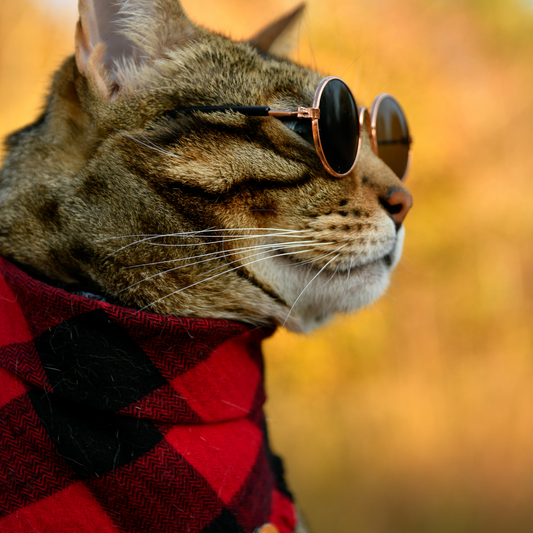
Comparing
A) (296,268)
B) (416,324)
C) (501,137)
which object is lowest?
(416,324)

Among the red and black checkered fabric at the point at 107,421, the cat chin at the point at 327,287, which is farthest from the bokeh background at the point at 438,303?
the red and black checkered fabric at the point at 107,421

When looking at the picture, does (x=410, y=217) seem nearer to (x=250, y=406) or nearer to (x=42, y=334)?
(x=250, y=406)

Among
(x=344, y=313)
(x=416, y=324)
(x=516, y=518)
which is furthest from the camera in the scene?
(x=416, y=324)

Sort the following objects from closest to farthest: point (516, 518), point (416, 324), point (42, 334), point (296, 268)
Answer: point (42, 334), point (296, 268), point (516, 518), point (416, 324)

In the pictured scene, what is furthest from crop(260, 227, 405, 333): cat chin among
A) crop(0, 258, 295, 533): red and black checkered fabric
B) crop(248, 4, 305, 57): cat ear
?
crop(248, 4, 305, 57): cat ear

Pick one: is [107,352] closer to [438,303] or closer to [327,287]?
[327,287]

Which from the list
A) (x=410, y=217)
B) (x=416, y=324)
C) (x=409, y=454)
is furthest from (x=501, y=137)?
(x=409, y=454)

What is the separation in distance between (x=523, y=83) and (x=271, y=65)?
3.47 m

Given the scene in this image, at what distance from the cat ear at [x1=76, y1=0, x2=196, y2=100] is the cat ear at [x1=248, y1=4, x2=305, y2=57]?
2.01 feet

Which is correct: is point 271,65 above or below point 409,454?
above

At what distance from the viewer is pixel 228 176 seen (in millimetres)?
1276

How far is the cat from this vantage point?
128 centimetres

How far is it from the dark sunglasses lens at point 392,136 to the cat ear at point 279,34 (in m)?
0.49

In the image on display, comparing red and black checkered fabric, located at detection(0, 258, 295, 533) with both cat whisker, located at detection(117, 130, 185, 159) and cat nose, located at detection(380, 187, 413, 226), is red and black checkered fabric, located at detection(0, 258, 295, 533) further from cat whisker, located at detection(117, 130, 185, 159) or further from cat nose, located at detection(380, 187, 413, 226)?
cat nose, located at detection(380, 187, 413, 226)
